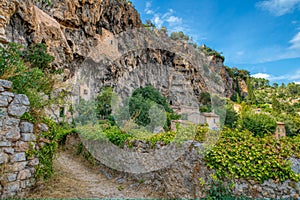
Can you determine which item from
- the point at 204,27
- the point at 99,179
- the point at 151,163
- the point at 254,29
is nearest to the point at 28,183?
the point at 99,179

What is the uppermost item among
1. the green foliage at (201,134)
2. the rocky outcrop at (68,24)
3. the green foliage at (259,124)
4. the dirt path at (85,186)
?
the rocky outcrop at (68,24)

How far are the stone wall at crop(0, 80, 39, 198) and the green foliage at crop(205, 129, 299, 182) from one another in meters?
3.21

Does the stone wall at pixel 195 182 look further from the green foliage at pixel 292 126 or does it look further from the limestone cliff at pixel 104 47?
the green foliage at pixel 292 126

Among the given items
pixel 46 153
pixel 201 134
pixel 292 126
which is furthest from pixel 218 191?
pixel 292 126

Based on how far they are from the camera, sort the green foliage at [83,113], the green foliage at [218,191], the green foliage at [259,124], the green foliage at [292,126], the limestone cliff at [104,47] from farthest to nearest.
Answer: the green foliage at [292,126] → the green foliage at [259,124] → the limestone cliff at [104,47] → the green foliage at [83,113] → the green foliage at [218,191]

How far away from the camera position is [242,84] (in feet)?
160

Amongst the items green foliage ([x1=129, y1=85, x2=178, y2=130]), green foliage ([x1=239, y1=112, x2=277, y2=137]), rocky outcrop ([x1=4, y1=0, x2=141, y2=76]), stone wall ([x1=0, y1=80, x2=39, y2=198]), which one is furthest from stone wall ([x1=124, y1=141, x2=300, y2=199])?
rocky outcrop ([x1=4, y1=0, x2=141, y2=76])

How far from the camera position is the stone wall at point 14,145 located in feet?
8.50

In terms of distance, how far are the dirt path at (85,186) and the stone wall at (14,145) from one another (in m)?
0.36

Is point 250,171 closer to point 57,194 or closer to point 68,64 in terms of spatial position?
point 57,194

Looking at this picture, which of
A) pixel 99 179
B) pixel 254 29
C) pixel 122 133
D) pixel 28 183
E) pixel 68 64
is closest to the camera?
pixel 28 183

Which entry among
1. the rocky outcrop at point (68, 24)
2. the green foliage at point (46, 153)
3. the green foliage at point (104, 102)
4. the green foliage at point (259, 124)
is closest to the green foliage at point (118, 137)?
the green foliage at point (46, 153)

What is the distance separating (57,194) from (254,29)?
9281 mm

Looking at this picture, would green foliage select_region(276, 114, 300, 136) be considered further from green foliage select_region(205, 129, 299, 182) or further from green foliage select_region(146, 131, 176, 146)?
green foliage select_region(146, 131, 176, 146)
